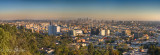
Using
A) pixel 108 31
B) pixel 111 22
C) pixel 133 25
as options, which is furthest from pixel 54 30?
pixel 133 25

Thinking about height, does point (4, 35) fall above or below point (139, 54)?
above

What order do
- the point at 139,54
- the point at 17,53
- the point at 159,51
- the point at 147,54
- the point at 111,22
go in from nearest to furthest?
the point at 17,53 < the point at 159,51 < the point at 147,54 < the point at 139,54 < the point at 111,22

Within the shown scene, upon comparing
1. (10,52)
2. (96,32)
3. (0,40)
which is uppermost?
(0,40)

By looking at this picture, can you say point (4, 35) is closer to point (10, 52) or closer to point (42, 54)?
point (10, 52)

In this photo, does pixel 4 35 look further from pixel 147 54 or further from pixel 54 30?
pixel 54 30

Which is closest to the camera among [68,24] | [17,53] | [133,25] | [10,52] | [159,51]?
[10,52]

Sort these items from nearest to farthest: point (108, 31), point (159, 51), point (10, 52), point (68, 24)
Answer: point (10, 52) → point (159, 51) → point (108, 31) → point (68, 24)

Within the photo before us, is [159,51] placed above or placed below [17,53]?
below

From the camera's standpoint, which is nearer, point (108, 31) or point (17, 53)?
point (17, 53)

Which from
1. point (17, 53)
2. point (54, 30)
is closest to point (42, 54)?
point (17, 53)
